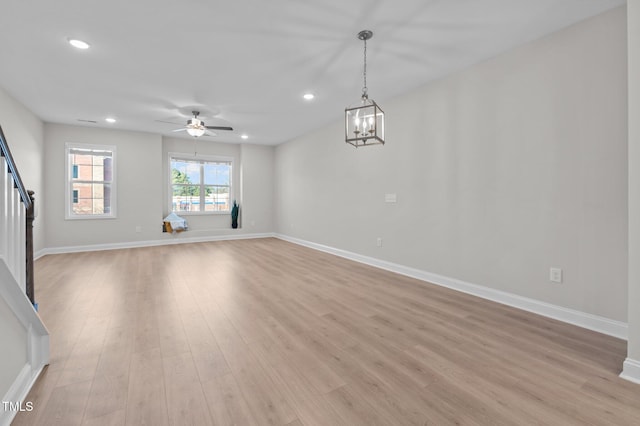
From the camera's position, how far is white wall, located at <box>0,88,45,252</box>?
4167mm

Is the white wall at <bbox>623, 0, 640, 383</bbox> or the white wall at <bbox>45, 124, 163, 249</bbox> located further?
the white wall at <bbox>45, 124, 163, 249</bbox>

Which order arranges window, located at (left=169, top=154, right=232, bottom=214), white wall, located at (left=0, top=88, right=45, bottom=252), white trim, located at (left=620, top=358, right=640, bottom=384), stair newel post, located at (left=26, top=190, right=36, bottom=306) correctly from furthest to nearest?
1. window, located at (left=169, top=154, right=232, bottom=214)
2. white wall, located at (left=0, top=88, right=45, bottom=252)
3. stair newel post, located at (left=26, top=190, right=36, bottom=306)
4. white trim, located at (left=620, top=358, right=640, bottom=384)

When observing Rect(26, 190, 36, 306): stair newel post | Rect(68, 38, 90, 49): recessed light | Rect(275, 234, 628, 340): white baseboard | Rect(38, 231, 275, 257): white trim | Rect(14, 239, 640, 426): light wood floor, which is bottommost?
Rect(14, 239, 640, 426): light wood floor

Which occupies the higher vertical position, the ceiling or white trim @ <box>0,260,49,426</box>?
the ceiling

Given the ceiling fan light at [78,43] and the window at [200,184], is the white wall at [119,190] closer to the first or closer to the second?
the window at [200,184]

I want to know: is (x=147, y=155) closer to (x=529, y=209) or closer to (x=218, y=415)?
(x=218, y=415)

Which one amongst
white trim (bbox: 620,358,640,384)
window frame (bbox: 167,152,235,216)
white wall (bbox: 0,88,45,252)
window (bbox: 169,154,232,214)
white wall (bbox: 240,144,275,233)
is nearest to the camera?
white trim (bbox: 620,358,640,384)

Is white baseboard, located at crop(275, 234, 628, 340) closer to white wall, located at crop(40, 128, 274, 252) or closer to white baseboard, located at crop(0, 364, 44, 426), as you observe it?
white baseboard, located at crop(0, 364, 44, 426)

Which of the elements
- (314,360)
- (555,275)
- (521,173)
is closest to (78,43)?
(314,360)

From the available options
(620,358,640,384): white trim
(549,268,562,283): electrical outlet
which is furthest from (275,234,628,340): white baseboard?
(620,358,640,384): white trim

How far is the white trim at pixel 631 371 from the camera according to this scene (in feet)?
5.74

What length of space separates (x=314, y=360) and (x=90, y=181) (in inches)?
266

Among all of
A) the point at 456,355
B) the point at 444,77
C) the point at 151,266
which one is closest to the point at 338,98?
the point at 444,77

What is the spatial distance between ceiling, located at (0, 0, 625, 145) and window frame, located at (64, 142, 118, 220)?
4.78 ft
